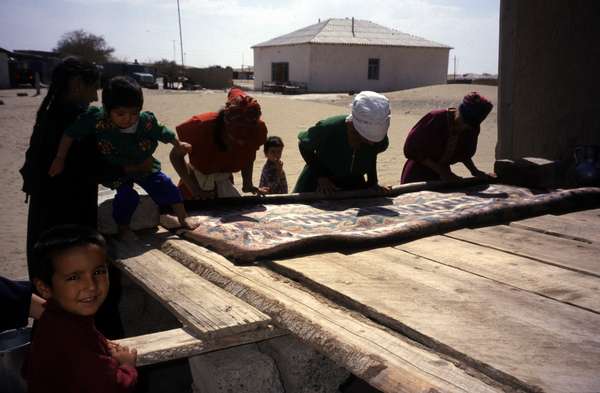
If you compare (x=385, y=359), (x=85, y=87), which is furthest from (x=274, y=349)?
(x=85, y=87)

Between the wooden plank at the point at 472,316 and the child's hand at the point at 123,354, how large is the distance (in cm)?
76

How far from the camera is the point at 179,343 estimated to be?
199 centimetres

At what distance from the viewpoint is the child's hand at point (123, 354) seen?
187cm

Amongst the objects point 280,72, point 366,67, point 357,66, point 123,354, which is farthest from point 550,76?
point 280,72

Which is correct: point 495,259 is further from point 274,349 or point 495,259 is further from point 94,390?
point 94,390

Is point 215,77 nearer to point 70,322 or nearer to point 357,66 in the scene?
point 357,66

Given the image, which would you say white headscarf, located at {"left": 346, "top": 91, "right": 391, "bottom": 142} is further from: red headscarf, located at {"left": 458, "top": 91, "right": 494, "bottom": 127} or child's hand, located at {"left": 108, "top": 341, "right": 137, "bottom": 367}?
child's hand, located at {"left": 108, "top": 341, "right": 137, "bottom": 367}

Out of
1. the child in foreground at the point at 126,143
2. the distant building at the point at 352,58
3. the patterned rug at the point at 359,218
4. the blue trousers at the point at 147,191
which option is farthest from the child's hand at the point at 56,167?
the distant building at the point at 352,58

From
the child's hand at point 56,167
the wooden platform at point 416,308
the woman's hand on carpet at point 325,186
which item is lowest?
the wooden platform at point 416,308

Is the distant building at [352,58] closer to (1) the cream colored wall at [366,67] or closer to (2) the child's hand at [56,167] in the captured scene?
(1) the cream colored wall at [366,67]

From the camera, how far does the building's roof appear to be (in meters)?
33.7

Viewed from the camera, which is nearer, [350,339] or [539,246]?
[350,339]

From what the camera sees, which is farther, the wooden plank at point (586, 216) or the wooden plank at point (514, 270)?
the wooden plank at point (586, 216)

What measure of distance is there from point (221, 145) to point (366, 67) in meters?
31.7
